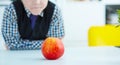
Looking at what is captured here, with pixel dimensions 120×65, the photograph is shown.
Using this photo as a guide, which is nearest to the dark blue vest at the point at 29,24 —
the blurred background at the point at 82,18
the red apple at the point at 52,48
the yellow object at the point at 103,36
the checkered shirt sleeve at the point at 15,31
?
the checkered shirt sleeve at the point at 15,31

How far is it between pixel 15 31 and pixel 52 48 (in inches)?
24.1

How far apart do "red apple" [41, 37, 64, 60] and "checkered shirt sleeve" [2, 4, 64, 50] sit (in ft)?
1.13

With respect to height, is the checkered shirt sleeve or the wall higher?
the checkered shirt sleeve

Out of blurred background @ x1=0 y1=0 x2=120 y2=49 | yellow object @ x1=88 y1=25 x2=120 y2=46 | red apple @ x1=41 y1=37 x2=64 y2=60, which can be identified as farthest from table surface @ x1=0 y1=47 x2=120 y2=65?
blurred background @ x1=0 y1=0 x2=120 y2=49

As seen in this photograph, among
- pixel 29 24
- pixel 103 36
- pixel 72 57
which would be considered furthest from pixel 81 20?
pixel 72 57

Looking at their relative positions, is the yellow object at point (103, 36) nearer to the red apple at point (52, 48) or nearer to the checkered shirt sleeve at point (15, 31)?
the checkered shirt sleeve at point (15, 31)

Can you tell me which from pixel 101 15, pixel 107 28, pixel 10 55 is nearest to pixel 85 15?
pixel 101 15

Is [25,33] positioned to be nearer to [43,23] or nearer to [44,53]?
[43,23]

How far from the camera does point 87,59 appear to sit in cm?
126

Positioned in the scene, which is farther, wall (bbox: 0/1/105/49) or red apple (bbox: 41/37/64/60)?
wall (bbox: 0/1/105/49)

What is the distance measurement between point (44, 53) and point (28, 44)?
0.36 metres

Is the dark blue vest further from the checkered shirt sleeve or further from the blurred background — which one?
the blurred background

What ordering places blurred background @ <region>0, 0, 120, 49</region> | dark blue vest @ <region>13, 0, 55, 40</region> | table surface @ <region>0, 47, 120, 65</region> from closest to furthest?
table surface @ <region>0, 47, 120, 65</region>
dark blue vest @ <region>13, 0, 55, 40</region>
blurred background @ <region>0, 0, 120, 49</region>

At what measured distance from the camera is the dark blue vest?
180 cm
